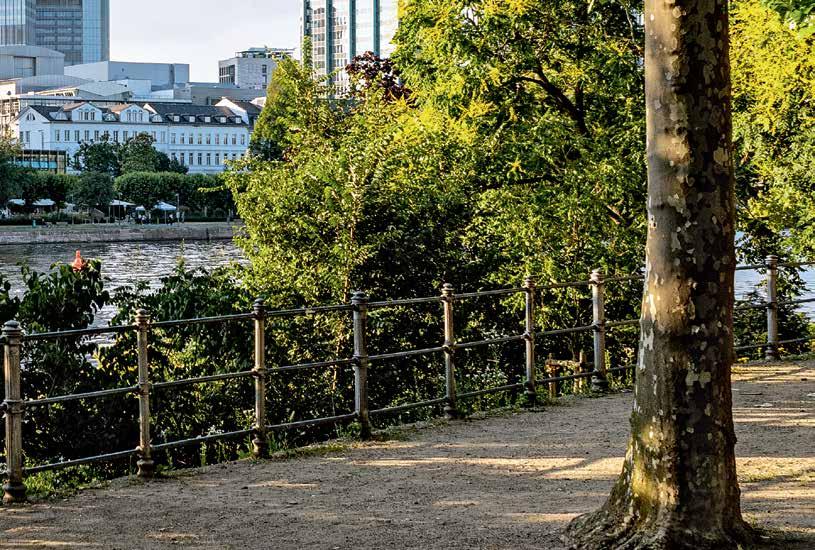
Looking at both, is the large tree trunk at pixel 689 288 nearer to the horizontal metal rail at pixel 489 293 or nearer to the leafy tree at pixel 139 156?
the horizontal metal rail at pixel 489 293

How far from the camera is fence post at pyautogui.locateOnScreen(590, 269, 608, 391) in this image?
40.3 ft

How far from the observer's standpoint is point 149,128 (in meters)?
172

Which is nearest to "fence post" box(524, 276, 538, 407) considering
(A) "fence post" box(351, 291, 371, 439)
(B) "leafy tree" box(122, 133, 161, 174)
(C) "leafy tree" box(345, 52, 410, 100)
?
(A) "fence post" box(351, 291, 371, 439)

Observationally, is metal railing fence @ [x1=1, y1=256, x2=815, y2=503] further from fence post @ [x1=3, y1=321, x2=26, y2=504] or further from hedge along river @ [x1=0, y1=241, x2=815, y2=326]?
hedge along river @ [x1=0, y1=241, x2=815, y2=326]

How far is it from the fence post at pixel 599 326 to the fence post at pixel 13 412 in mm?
5898

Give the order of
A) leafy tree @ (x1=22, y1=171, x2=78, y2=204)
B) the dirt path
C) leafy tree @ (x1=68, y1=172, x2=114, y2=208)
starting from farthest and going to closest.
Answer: leafy tree @ (x1=68, y1=172, x2=114, y2=208)
leafy tree @ (x1=22, y1=171, x2=78, y2=204)
the dirt path

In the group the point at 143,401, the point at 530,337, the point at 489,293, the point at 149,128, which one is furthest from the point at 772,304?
the point at 149,128

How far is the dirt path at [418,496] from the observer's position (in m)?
7.04

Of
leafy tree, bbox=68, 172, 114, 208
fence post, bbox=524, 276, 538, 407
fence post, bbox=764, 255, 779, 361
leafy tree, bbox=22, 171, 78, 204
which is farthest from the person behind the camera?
leafy tree, bbox=68, 172, 114, 208

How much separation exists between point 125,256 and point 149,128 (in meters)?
91.1

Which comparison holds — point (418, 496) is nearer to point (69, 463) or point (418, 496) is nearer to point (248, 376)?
point (69, 463)

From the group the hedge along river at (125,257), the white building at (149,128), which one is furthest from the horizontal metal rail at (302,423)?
the white building at (149,128)

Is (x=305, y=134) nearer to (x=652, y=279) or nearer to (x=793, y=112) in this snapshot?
(x=793, y=112)

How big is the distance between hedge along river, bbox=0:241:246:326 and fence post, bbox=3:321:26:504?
44.6 metres
